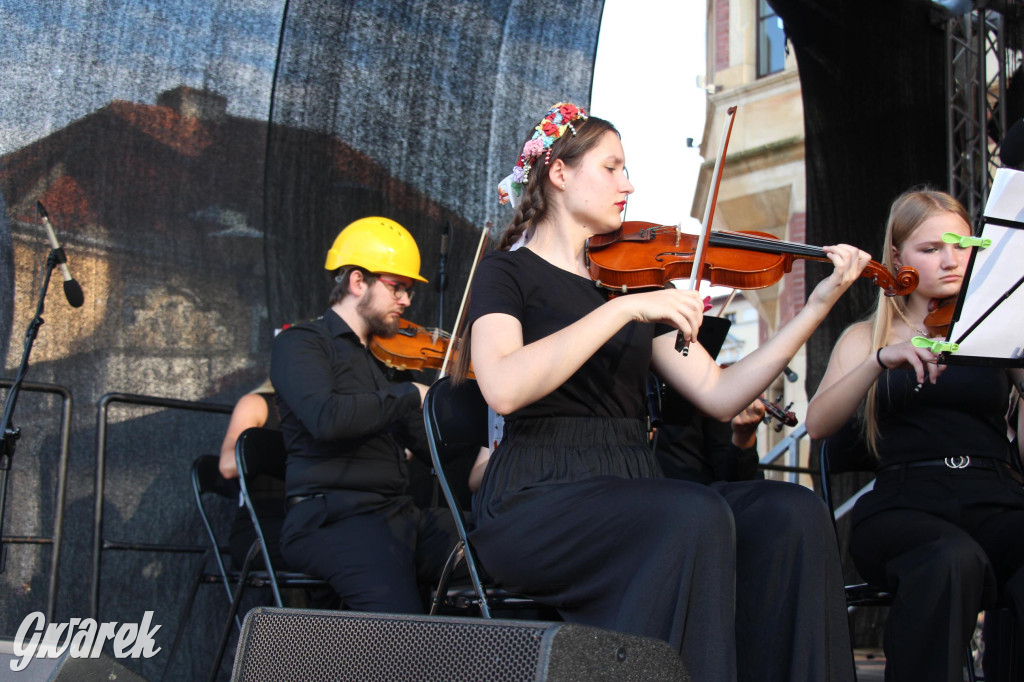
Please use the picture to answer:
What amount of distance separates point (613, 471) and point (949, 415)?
92 cm

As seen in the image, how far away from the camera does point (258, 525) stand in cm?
255

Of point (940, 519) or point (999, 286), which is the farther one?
point (940, 519)

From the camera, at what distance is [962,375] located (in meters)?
2.17

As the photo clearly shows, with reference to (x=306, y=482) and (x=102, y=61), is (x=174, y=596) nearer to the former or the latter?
(x=306, y=482)

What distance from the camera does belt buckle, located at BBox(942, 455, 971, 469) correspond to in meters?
2.11

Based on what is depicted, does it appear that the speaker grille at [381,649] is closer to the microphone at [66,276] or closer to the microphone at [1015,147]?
the microphone at [1015,147]

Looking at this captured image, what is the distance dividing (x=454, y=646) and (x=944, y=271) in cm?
165

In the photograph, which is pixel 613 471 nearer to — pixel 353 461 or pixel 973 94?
pixel 353 461

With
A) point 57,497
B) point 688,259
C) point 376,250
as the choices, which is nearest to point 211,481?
point 57,497

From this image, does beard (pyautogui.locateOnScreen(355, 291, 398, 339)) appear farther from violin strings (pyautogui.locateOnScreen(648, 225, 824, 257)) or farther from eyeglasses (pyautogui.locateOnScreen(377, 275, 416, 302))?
violin strings (pyautogui.locateOnScreen(648, 225, 824, 257))

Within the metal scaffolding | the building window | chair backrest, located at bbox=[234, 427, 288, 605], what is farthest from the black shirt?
the building window

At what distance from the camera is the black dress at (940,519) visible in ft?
6.02

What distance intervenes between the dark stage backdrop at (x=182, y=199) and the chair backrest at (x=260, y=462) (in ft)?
1.99

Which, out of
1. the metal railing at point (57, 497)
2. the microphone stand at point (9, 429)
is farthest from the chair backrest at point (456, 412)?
the metal railing at point (57, 497)
